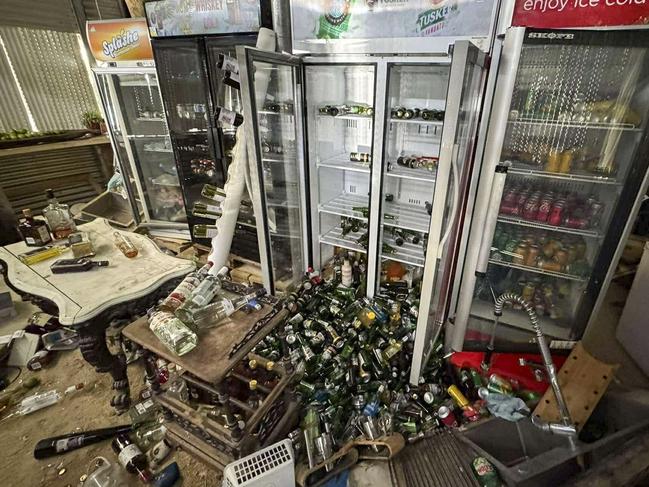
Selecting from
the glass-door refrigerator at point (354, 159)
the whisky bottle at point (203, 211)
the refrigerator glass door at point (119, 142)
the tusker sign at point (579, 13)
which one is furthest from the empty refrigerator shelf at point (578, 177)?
the refrigerator glass door at point (119, 142)

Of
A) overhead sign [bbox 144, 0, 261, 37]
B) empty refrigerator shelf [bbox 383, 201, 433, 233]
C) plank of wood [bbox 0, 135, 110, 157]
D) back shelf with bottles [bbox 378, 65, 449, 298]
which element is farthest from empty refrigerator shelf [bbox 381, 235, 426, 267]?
plank of wood [bbox 0, 135, 110, 157]

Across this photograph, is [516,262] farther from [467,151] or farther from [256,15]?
[256,15]

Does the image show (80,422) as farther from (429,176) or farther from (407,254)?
(429,176)

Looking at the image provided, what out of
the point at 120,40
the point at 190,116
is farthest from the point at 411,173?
the point at 120,40

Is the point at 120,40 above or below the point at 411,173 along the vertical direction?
above

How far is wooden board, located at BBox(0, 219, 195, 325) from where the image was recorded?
Answer: 5.06 ft

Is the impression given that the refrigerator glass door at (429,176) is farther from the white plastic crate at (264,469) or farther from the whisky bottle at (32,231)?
the whisky bottle at (32,231)

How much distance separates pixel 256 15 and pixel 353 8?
63 cm

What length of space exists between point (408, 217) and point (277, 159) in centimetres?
106

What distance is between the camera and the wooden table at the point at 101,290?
5.08 feet

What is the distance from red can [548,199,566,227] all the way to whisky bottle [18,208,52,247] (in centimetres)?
307

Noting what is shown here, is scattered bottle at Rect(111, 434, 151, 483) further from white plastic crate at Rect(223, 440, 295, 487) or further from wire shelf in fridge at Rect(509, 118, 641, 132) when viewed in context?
wire shelf in fridge at Rect(509, 118, 641, 132)

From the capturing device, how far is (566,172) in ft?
5.73

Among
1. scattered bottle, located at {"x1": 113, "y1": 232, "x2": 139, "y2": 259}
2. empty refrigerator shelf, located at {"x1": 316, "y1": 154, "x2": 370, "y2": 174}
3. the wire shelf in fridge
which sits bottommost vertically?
scattered bottle, located at {"x1": 113, "y1": 232, "x2": 139, "y2": 259}
